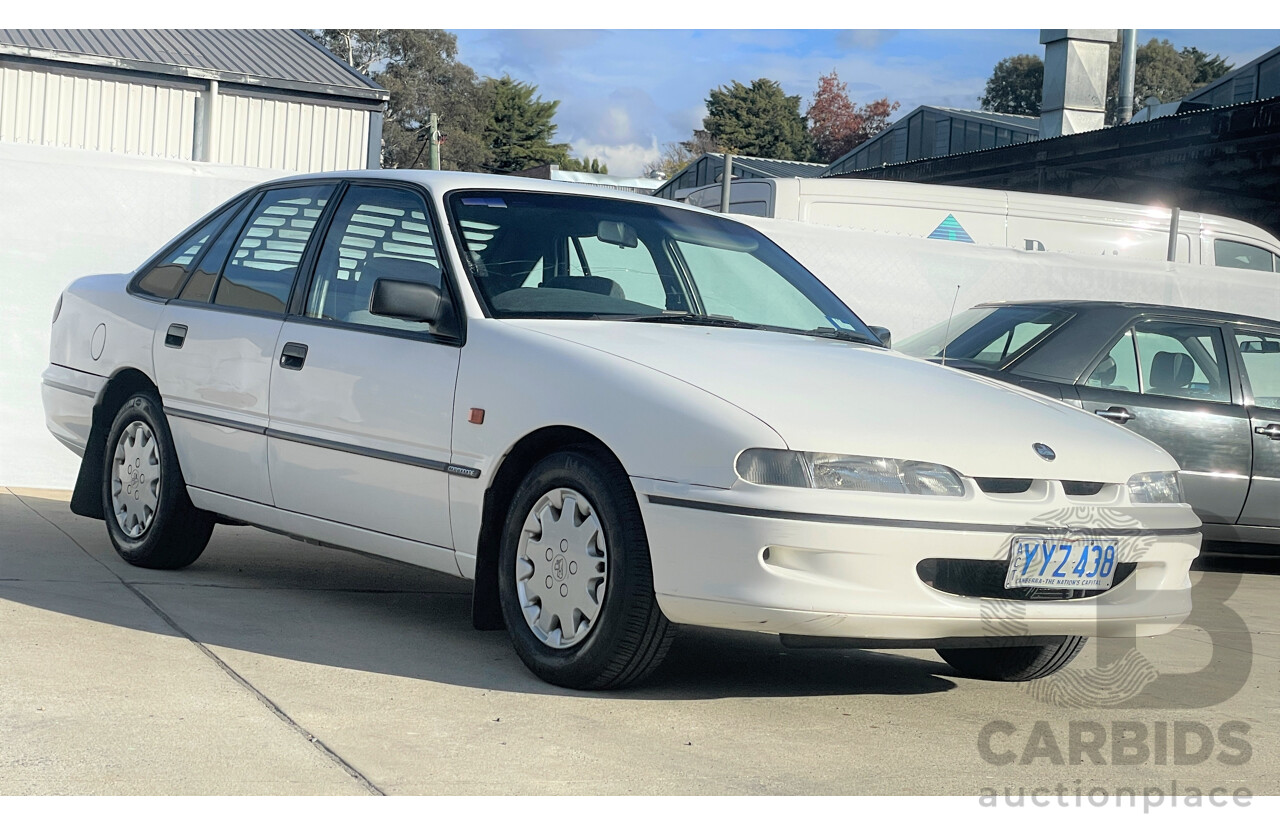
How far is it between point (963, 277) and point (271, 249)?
21.2 feet

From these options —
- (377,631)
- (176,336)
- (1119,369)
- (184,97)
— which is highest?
(184,97)

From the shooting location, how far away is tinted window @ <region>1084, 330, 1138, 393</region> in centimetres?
761

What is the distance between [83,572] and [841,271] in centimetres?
609

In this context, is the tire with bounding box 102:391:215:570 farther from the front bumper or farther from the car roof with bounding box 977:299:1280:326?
the car roof with bounding box 977:299:1280:326

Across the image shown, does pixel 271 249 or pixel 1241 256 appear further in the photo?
pixel 1241 256

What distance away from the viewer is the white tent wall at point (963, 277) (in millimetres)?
10547

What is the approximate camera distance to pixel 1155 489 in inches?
179

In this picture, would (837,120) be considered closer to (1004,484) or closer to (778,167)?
(778,167)

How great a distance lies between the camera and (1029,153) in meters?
22.2

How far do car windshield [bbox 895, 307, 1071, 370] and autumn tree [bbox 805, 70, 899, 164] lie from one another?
77.3 m

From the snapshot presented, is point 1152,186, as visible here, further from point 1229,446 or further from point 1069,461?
point 1069,461

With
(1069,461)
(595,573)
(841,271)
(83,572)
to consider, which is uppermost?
(841,271)

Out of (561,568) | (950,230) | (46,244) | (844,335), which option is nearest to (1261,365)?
(844,335)
